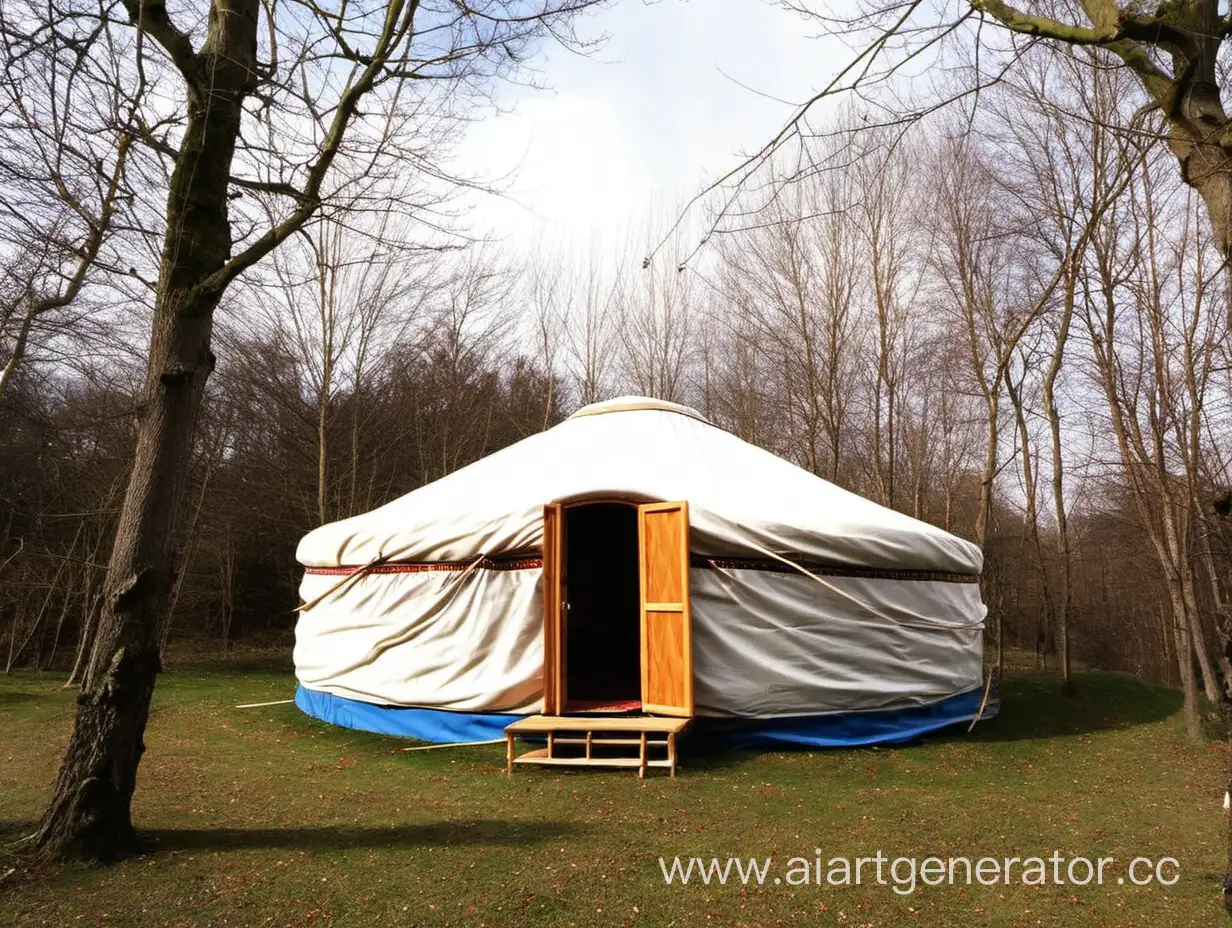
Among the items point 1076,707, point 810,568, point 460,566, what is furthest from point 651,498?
point 1076,707

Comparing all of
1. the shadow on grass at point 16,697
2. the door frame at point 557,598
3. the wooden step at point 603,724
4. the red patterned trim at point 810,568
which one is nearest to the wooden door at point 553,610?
the door frame at point 557,598

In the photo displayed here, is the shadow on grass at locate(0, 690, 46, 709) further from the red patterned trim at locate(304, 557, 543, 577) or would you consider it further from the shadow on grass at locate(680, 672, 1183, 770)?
the shadow on grass at locate(680, 672, 1183, 770)

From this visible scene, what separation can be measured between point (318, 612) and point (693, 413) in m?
3.52

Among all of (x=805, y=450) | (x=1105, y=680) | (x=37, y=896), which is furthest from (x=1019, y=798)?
(x=805, y=450)

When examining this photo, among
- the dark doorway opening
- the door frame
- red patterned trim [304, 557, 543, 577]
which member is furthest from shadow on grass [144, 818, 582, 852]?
the dark doorway opening

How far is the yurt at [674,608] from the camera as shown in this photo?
15.9 feet

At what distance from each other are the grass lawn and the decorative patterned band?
41.8 inches

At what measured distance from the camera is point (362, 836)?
313cm

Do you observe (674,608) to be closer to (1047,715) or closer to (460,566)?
(460,566)

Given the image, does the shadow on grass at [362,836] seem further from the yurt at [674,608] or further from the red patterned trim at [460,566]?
the red patterned trim at [460,566]

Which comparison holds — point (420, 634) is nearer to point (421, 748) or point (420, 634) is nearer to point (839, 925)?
point (421, 748)

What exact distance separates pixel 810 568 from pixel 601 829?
2.37 m

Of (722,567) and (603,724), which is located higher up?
(722,567)

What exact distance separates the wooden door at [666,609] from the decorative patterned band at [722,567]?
17 cm
